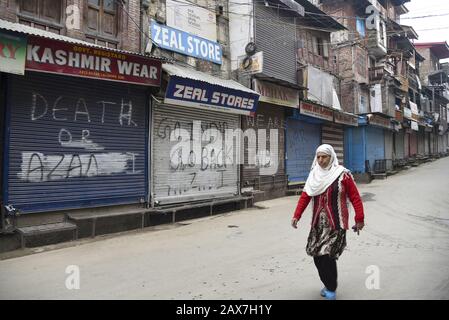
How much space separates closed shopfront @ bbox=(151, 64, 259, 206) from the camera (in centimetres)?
982

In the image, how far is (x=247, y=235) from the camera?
8.10m

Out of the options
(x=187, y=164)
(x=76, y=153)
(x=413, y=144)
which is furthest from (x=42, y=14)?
(x=413, y=144)

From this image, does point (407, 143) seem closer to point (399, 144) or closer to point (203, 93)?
point (399, 144)

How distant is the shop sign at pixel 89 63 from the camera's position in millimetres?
6820

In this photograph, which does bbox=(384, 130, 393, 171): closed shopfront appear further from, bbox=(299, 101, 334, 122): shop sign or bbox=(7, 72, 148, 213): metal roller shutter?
bbox=(7, 72, 148, 213): metal roller shutter

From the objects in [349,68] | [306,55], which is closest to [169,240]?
[306,55]

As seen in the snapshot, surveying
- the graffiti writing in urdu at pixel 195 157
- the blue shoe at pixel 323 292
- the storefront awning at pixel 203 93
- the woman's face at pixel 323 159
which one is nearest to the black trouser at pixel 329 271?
the blue shoe at pixel 323 292

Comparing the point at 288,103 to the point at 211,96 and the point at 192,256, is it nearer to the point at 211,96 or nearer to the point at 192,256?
the point at 211,96

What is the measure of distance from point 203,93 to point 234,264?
560cm

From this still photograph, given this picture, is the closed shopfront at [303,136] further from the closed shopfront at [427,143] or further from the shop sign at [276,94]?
the closed shopfront at [427,143]

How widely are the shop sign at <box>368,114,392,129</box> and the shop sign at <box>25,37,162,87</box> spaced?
55.0ft

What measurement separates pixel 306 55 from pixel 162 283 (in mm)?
14687

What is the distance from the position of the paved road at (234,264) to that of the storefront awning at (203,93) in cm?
325

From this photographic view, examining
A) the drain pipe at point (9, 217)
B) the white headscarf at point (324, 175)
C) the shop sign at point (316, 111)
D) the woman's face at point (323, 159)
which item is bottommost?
the drain pipe at point (9, 217)
